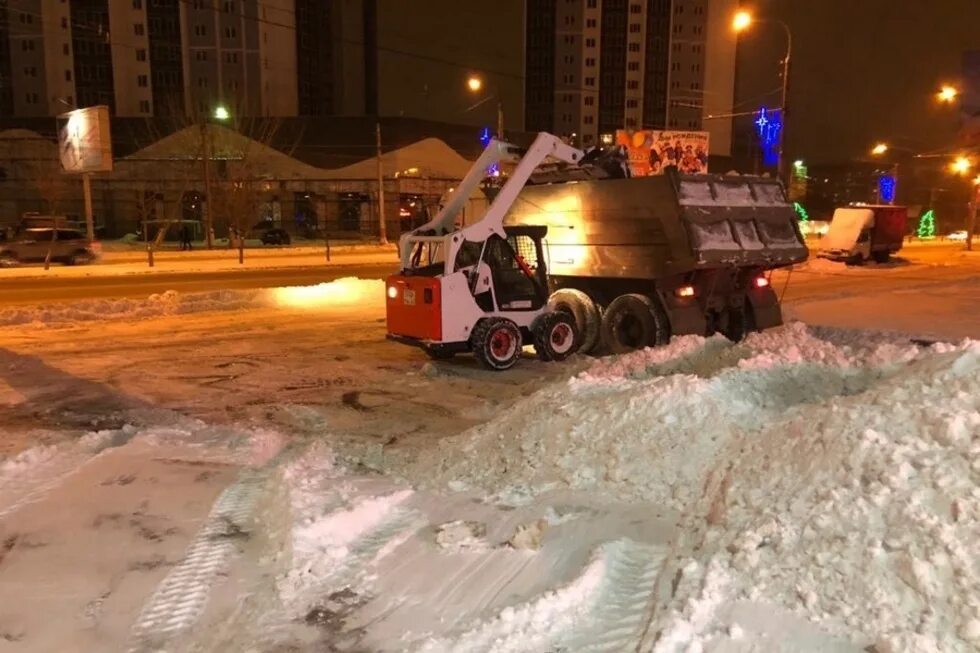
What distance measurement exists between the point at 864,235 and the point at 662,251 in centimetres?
2267

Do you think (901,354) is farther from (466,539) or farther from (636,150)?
(636,150)

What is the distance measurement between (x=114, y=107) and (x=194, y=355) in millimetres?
77903

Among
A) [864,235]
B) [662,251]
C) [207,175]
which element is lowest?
[662,251]

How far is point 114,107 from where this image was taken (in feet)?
260

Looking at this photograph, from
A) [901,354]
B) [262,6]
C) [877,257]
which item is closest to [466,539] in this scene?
[901,354]

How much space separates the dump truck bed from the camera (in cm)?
1097

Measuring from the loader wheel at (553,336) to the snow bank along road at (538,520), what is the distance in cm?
304

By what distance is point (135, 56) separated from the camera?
79.5 m

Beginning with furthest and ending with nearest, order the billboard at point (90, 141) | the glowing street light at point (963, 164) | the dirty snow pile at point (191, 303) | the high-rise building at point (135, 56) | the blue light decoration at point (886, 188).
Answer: the high-rise building at point (135, 56), the blue light decoration at point (886, 188), the glowing street light at point (963, 164), the billboard at point (90, 141), the dirty snow pile at point (191, 303)

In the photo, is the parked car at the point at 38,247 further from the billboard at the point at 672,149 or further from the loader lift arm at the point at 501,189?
the loader lift arm at the point at 501,189

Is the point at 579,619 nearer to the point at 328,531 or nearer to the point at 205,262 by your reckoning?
the point at 328,531

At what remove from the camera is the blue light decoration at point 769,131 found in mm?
29578

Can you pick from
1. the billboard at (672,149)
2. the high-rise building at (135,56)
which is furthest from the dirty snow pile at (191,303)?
the high-rise building at (135,56)

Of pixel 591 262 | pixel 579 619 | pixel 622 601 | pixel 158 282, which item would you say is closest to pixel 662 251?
pixel 591 262
